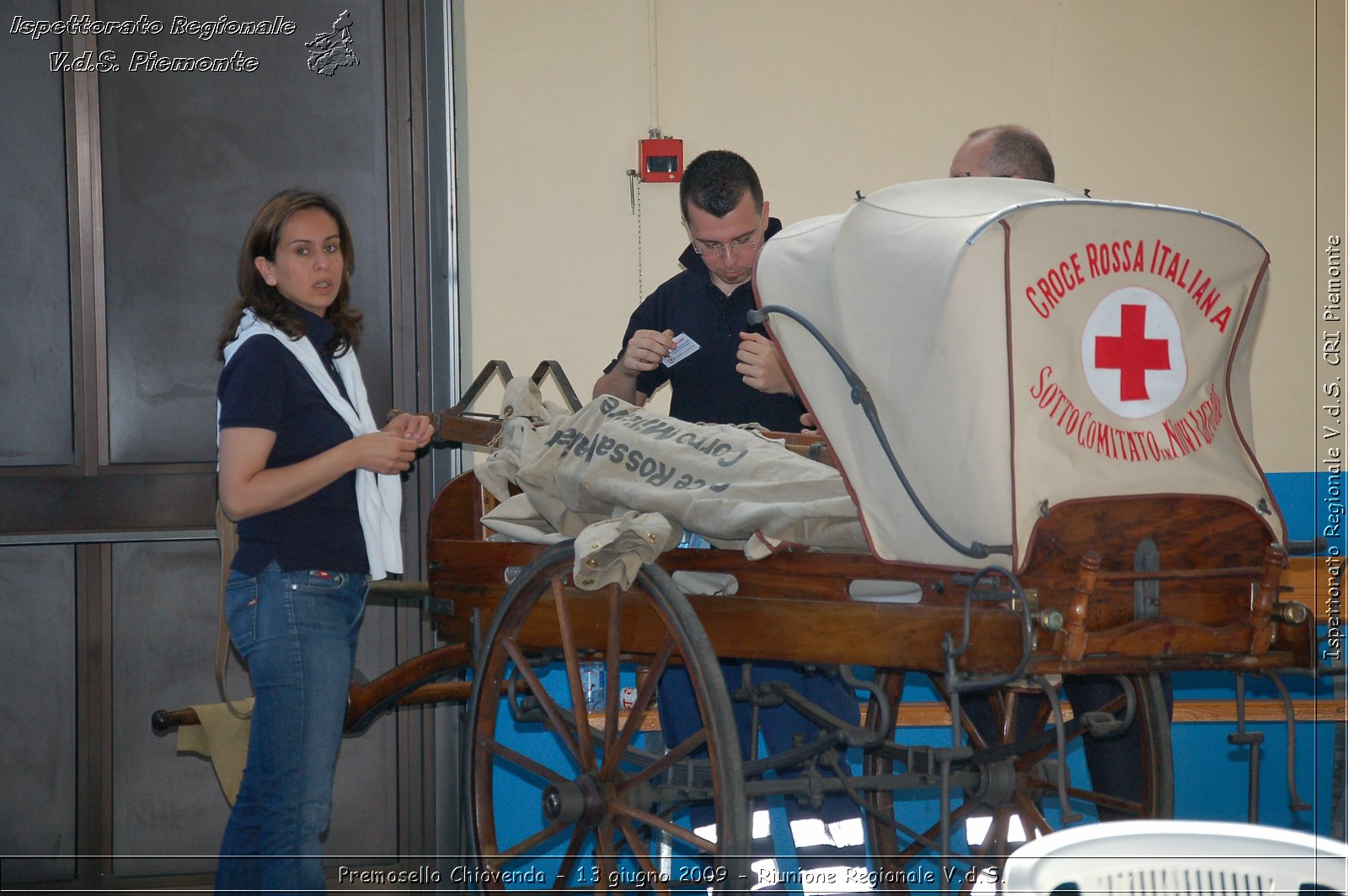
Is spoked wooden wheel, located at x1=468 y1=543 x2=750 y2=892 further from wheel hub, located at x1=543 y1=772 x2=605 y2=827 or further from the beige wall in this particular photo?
the beige wall

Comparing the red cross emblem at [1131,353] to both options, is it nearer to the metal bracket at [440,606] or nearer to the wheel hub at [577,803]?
the wheel hub at [577,803]

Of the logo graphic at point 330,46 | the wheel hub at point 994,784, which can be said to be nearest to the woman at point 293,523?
the wheel hub at point 994,784

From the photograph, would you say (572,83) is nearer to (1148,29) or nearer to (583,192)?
(583,192)

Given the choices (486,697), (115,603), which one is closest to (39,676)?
(115,603)

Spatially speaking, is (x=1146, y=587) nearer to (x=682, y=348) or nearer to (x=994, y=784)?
(x=994, y=784)

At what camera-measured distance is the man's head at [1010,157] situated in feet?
8.86

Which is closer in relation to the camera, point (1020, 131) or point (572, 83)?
point (1020, 131)

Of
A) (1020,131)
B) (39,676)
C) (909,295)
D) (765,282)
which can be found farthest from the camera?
(39,676)

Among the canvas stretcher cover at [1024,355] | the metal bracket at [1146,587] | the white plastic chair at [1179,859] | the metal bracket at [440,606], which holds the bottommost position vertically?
the white plastic chair at [1179,859]

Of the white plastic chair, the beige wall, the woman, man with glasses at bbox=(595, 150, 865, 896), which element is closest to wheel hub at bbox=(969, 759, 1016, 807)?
man with glasses at bbox=(595, 150, 865, 896)

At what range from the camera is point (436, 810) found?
3785 mm

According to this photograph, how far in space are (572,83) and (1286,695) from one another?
8.69 feet

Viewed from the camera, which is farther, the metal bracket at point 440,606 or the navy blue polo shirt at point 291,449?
the metal bracket at point 440,606

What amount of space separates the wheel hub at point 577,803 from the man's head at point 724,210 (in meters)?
1.30
